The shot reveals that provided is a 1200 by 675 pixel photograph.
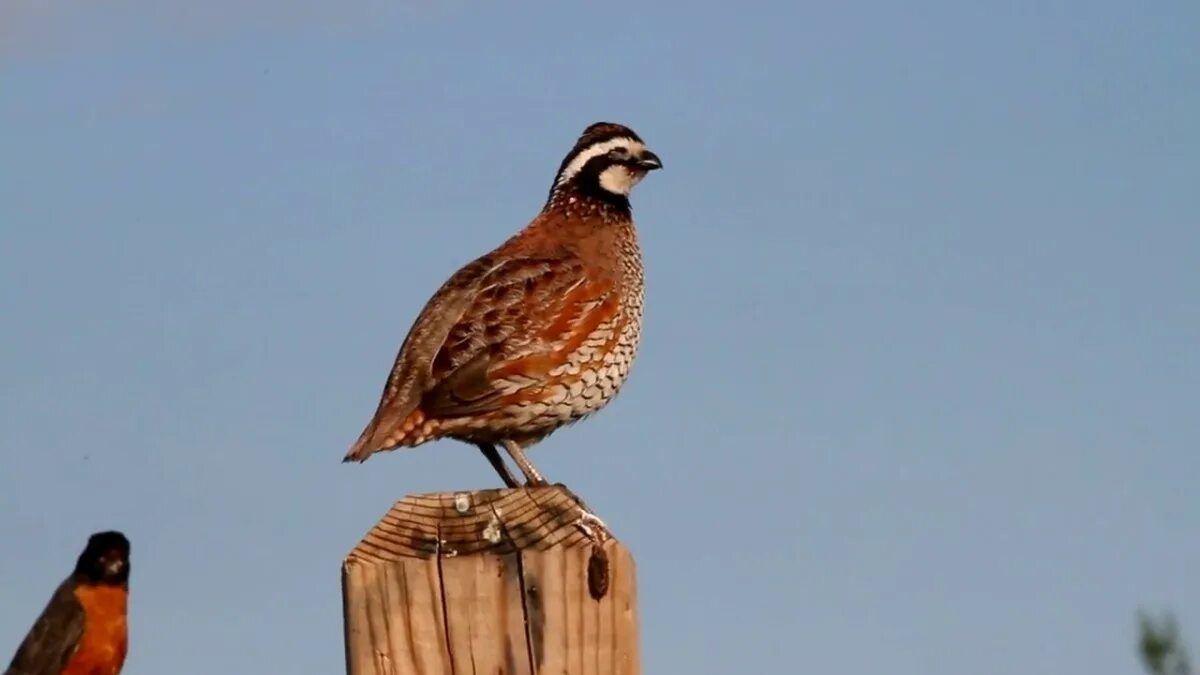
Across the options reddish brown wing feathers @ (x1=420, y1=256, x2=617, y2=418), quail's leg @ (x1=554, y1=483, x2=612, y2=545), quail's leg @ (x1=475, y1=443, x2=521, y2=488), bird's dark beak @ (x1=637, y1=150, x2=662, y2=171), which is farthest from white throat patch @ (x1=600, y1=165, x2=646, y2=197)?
quail's leg @ (x1=554, y1=483, x2=612, y2=545)

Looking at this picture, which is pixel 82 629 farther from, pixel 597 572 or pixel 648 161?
pixel 648 161

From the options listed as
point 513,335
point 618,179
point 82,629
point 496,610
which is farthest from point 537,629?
point 618,179

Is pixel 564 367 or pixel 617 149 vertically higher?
pixel 617 149

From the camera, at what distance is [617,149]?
10750mm

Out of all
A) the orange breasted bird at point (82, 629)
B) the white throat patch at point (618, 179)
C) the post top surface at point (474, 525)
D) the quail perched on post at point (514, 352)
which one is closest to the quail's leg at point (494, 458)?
the quail perched on post at point (514, 352)

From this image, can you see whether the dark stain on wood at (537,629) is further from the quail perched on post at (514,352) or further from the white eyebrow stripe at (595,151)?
the white eyebrow stripe at (595,151)

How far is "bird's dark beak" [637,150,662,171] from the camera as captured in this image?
10.8 metres

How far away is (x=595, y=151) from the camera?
1075cm

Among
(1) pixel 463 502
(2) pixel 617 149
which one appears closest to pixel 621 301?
(2) pixel 617 149

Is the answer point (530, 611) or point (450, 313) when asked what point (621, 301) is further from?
point (530, 611)

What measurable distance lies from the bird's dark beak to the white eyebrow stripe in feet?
0.17

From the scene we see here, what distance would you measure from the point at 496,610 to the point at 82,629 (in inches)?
123

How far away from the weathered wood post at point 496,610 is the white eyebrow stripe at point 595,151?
6633 mm

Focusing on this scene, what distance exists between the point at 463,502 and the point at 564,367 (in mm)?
4840
